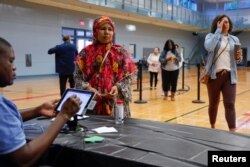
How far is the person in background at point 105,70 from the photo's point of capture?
110 inches

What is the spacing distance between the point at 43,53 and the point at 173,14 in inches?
479

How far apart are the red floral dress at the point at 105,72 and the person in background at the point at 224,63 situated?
51.5 inches

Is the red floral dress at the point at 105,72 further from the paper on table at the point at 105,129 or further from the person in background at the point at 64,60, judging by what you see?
the person in background at the point at 64,60

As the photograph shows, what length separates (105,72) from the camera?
2.81 meters

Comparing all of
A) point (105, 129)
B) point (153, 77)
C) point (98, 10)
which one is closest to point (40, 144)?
point (105, 129)

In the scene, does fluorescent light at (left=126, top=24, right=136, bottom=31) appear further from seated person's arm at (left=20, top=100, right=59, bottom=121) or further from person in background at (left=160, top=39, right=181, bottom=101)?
seated person's arm at (left=20, top=100, right=59, bottom=121)

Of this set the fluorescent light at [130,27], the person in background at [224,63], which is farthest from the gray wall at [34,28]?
the person in background at [224,63]

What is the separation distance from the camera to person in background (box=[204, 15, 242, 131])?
12.3ft

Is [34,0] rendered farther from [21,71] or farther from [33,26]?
[21,71]

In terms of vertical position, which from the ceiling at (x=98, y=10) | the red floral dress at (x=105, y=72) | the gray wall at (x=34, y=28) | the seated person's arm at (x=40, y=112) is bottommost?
the seated person's arm at (x=40, y=112)

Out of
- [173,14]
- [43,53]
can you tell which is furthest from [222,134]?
[173,14]

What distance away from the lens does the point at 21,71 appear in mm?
14016

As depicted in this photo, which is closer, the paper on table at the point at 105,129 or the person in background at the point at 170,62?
the paper on table at the point at 105,129

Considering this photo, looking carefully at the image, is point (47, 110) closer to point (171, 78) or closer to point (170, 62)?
point (170, 62)
